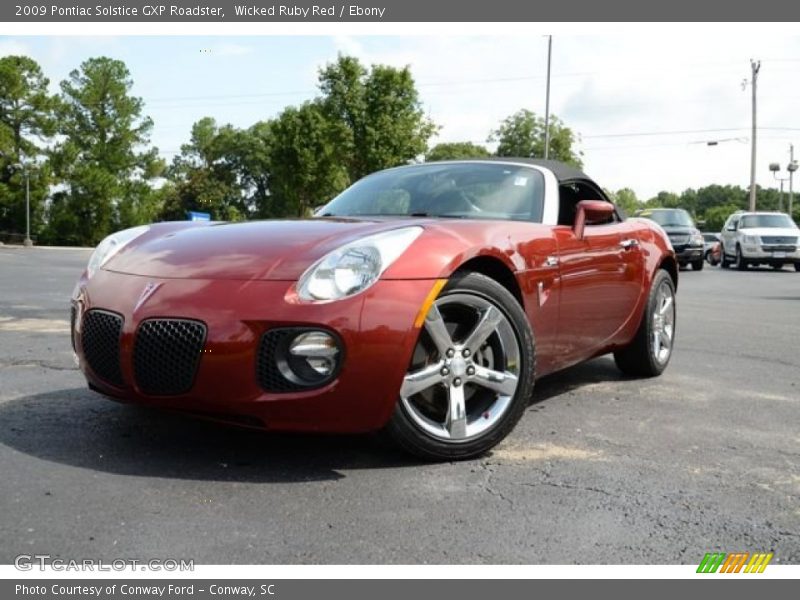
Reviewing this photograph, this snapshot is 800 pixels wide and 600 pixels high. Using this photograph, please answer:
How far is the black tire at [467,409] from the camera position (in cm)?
300

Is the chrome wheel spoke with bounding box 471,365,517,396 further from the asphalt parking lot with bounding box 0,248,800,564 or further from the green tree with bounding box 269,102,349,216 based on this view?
the green tree with bounding box 269,102,349,216

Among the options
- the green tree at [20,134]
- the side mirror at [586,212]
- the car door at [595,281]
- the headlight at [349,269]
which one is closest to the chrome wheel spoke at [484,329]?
the headlight at [349,269]

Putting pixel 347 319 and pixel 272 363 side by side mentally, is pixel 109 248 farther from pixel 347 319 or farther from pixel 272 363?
pixel 347 319

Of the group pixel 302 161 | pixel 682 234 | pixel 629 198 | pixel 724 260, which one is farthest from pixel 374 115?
pixel 629 198

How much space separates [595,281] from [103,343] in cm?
243

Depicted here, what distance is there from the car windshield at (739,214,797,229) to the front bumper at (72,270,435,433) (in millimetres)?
22623

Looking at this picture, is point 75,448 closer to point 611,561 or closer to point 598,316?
point 611,561

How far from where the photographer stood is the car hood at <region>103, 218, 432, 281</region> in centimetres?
296

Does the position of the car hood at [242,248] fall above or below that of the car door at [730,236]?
below

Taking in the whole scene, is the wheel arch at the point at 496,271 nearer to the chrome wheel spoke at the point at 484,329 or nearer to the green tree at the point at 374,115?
the chrome wheel spoke at the point at 484,329

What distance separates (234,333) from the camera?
9.15 feet

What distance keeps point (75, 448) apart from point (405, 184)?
214cm

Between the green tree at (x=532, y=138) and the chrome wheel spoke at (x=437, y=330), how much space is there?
150 feet
